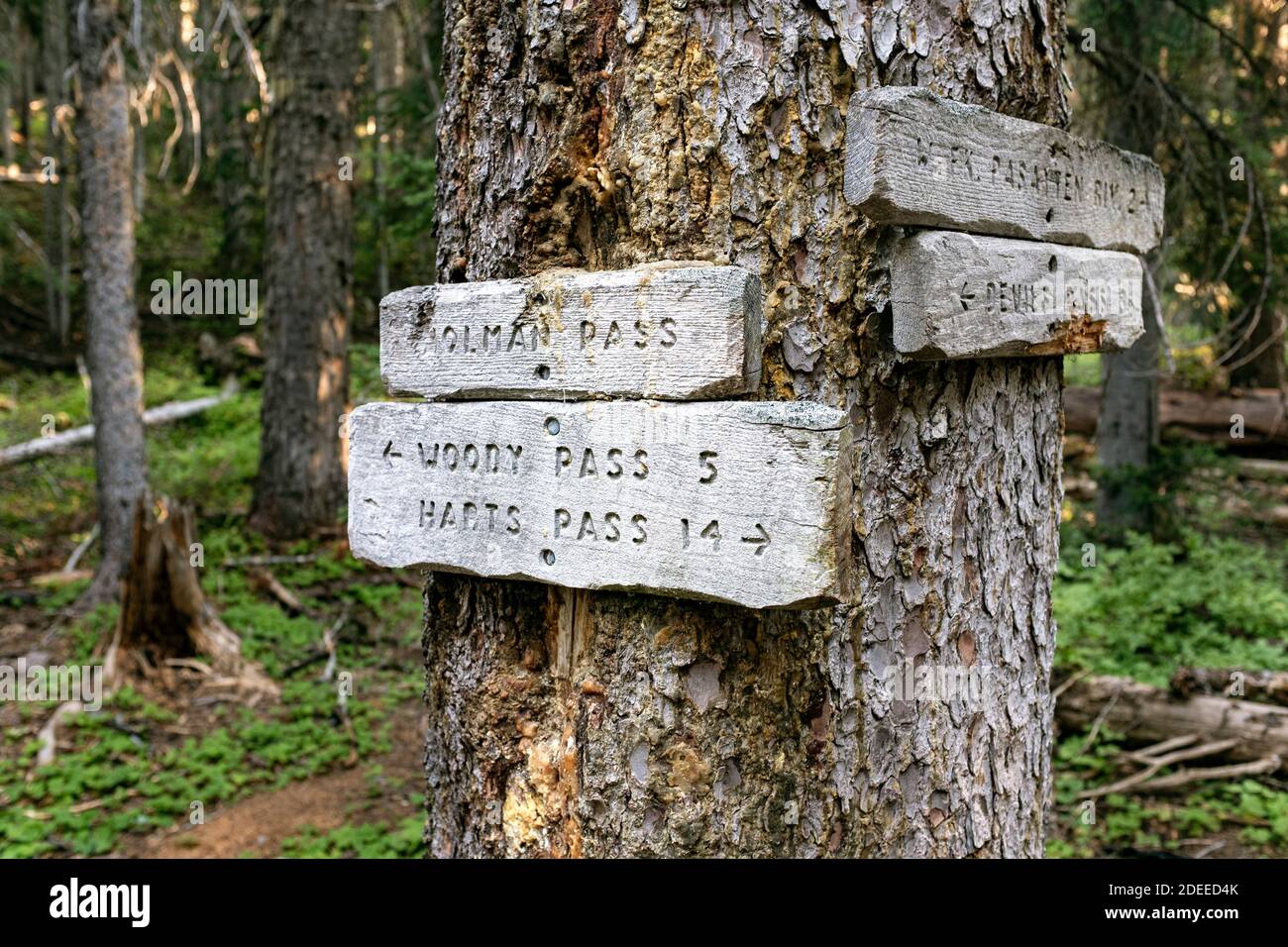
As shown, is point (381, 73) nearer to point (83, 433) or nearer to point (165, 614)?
point (83, 433)

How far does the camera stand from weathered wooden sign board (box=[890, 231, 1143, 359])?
2084 millimetres

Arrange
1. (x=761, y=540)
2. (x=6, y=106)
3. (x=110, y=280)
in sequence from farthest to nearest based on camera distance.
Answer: (x=6, y=106)
(x=110, y=280)
(x=761, y=540)

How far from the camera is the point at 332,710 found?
5.84 m

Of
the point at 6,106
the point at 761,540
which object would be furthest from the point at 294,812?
the point at 6,106

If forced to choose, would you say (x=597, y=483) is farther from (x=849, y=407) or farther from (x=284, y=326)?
(x=284, y=326)

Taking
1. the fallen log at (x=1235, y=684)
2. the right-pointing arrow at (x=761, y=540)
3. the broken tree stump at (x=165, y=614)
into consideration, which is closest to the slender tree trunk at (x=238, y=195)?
the broken tree stump at (x=165, y=614)

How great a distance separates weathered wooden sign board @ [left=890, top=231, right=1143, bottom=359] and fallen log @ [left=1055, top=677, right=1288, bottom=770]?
334cm

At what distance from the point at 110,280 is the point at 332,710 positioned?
3.59 meters

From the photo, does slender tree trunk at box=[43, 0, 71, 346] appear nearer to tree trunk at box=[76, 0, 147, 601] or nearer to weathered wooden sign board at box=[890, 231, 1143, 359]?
tree trunk at box=[76, 0, 147, 601]

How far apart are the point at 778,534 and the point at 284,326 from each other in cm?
718

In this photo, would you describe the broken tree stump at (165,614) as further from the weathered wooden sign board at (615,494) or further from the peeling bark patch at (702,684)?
the peeling bark patch at (702,684)

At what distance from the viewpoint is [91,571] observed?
26.7ft
